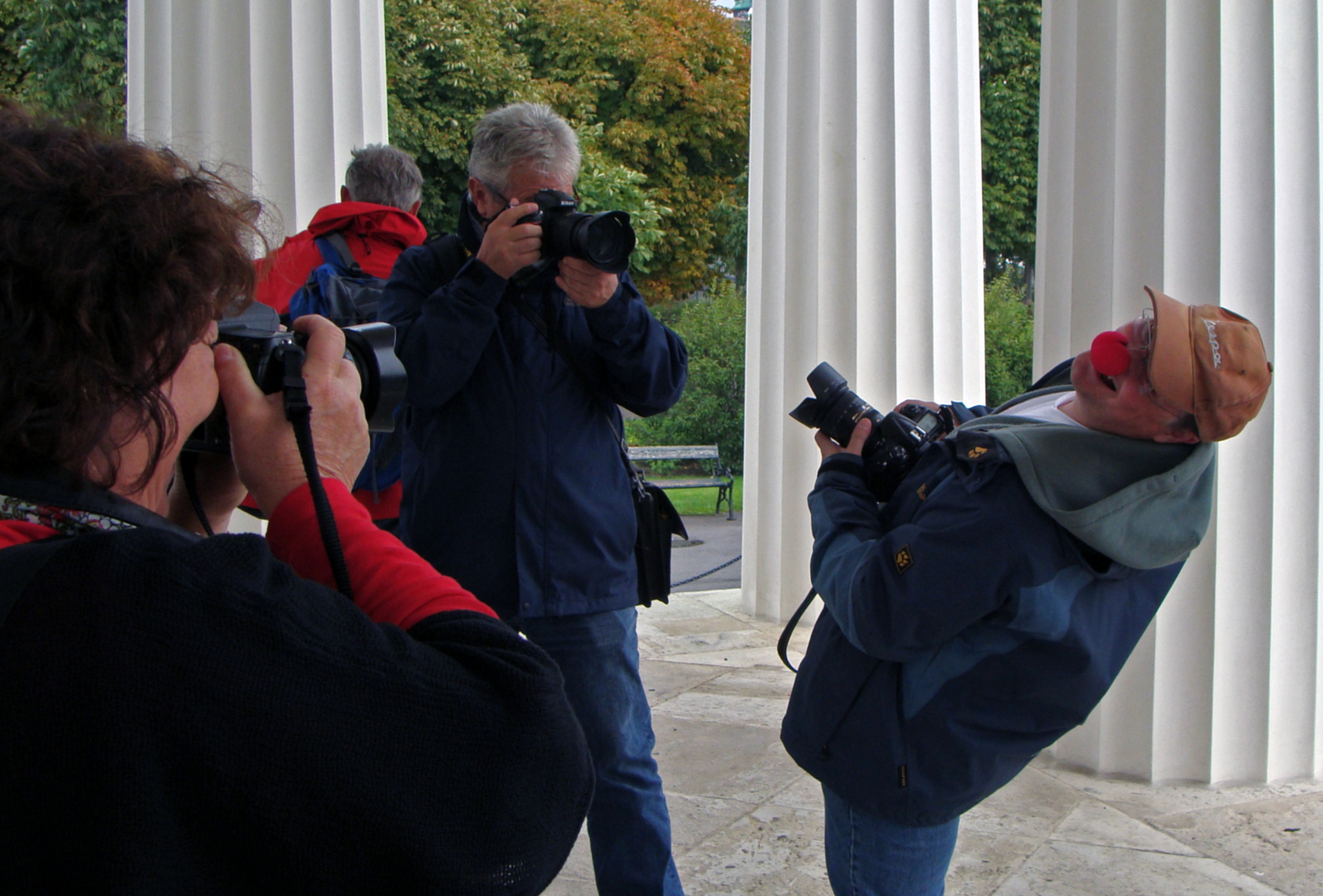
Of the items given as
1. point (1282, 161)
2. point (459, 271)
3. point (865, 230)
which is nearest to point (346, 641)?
point (459, 271)

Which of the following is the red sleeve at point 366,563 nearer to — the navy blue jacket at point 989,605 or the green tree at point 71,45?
the navy blue jacket at point 989,605

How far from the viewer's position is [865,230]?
5598mm

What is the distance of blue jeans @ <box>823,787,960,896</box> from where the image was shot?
190cm

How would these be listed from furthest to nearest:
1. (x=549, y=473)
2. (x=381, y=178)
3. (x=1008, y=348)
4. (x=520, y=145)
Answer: (x=1008, y=348)
(x=381, y=178)
(x=520, y=145)
(x=549, y=473)

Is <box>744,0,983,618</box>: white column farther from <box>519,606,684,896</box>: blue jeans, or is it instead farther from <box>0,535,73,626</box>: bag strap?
<box>0,535,73,626</box>: bag strap

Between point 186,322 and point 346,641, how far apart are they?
31 cm

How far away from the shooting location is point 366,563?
991 millimetres

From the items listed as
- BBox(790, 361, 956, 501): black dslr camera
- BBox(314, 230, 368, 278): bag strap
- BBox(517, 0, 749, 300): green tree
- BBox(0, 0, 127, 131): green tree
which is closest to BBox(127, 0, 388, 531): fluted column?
BBox(314, 230, 368, 278): bag strap

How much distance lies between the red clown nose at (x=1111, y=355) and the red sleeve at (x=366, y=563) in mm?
1185

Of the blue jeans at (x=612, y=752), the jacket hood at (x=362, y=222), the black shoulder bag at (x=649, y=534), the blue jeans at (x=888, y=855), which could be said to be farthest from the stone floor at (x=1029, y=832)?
the jacket hood at (x=362, y=222)

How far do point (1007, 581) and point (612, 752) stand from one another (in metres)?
1.03

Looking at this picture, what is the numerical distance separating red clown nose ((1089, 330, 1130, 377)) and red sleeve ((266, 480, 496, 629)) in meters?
1.19

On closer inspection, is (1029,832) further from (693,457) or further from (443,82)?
(443,82)

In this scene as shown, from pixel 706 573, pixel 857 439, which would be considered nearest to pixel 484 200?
pixel 857 439
